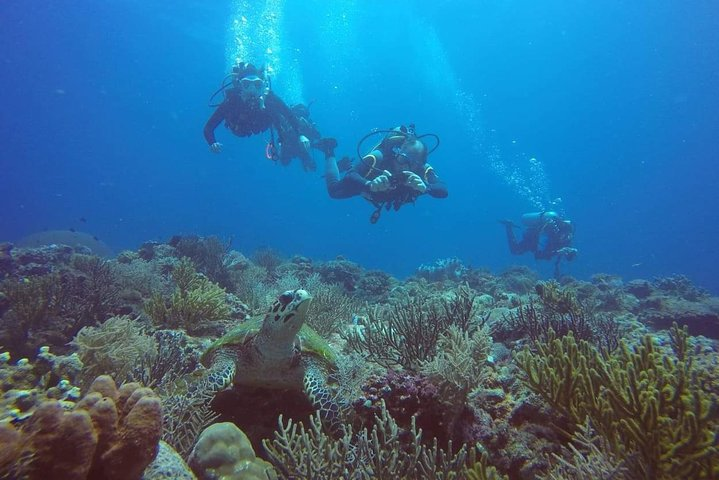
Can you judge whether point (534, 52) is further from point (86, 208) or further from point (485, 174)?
point (86, 208)

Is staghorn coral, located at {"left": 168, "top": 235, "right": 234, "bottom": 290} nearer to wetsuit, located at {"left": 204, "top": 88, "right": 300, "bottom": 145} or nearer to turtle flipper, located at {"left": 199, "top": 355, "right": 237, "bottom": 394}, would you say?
wetsuit, located at {"left": 204, "top": 88, "right": 300, "bottom": 145}

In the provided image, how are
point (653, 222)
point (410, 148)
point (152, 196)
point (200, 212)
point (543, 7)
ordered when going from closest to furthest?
point (410, 148)
point (543, 7)
point (653, 222)
point (200, 212)
point (152, 196)

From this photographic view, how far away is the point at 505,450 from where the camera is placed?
2.73m

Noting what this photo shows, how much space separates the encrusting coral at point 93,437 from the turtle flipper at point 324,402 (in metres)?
1.45

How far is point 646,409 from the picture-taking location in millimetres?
2006

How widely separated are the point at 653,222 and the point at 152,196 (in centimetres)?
20992

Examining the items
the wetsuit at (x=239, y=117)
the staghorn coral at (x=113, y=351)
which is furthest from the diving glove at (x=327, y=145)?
the staghorn coral at (x=113, y=351)

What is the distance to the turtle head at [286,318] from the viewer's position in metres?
3.12

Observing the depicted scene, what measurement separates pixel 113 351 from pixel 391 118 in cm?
10611

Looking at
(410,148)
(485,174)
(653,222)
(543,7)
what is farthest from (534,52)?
(653,222)

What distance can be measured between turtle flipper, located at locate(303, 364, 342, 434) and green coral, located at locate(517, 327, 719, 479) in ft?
5.53

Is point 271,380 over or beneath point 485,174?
beneath

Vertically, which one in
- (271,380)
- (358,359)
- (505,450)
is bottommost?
(505,450)

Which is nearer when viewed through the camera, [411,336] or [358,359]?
[358,359]
